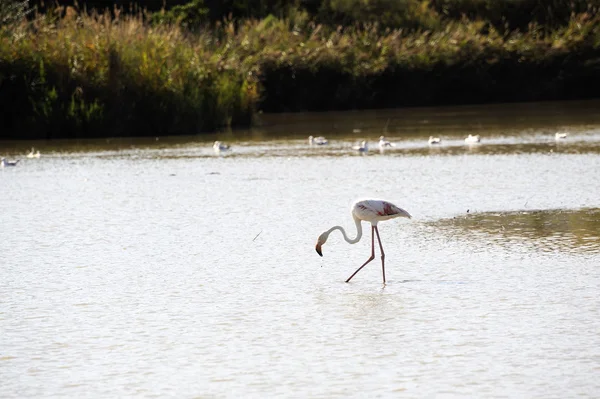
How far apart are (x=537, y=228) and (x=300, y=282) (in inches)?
111

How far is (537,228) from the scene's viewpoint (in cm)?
1067

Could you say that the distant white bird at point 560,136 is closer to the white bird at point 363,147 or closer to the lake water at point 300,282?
the lake water at point 300,282

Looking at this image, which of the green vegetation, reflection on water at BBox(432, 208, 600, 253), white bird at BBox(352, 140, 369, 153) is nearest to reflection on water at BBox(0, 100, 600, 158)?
white bird at BBox(352, 140, 369, 153)

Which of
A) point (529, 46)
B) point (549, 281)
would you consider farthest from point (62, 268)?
point (529, 46)

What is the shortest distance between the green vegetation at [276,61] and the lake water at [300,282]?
6.47 metres

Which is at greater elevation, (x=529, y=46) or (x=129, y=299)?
(x=529, y=46)

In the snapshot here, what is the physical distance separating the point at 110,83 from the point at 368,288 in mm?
16056

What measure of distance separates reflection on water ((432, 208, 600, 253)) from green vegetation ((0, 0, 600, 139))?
13226 millimetres

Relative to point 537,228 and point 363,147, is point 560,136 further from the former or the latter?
point 537,228

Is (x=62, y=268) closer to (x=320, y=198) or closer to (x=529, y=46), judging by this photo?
(x=320, y=198)

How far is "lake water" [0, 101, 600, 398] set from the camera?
6254mm

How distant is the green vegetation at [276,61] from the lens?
24047mm

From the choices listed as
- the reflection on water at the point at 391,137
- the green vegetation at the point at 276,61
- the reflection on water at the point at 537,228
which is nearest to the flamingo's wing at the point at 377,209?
the reflection on water at the point at 537,228

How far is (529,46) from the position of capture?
35188 millimetres
